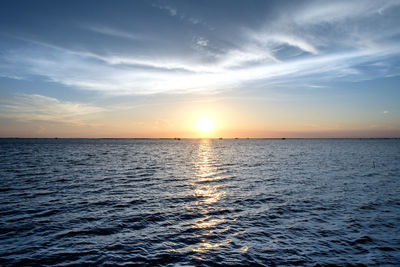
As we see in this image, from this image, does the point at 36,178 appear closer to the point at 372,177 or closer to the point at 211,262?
the point at 211,262

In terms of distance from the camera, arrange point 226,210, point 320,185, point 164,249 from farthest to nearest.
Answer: point 320,185
point 226,210
point 164,249

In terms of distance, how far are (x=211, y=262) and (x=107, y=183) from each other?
27.1 meters

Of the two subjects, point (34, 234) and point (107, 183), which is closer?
point (34, 234)

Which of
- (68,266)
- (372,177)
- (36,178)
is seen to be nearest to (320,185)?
(372,177)

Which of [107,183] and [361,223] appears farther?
[107,183]

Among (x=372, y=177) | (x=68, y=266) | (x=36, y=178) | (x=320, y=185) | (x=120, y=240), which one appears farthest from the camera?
(x=372, y=177)

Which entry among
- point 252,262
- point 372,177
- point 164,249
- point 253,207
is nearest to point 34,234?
point 164,249

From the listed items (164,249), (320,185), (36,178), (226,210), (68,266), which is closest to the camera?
(68,266)

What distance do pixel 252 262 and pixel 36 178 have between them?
39.4 metres

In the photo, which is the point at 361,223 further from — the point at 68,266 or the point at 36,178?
the point at 36,178

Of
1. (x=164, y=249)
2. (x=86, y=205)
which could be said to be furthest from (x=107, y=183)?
(x=164, y=249)

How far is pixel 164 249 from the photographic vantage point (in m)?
14.8

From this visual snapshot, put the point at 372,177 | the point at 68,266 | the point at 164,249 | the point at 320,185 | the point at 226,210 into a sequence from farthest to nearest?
the point at 372,177
the point at 320,185
the point at 226,210
the point at 164,249
the point at 68,266

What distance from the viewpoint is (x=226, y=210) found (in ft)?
75.7
